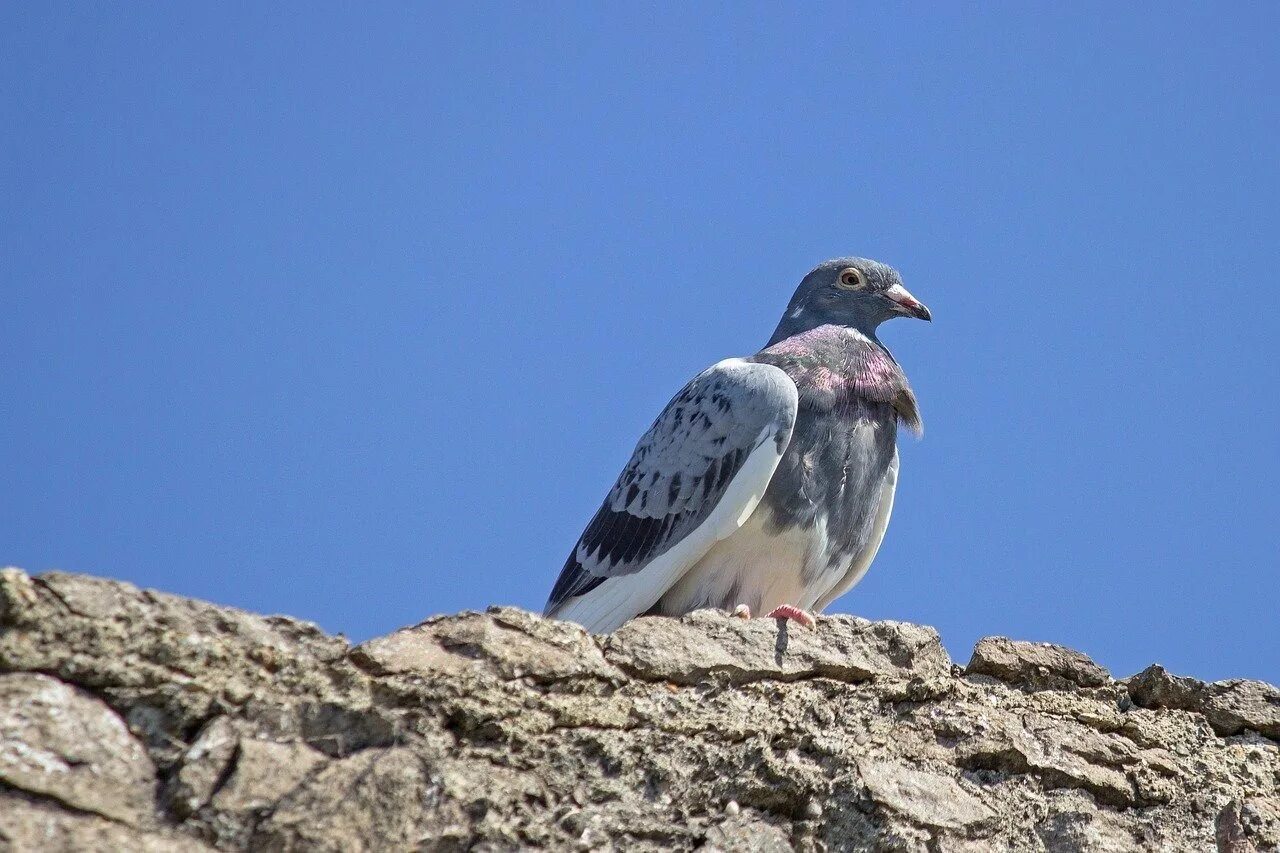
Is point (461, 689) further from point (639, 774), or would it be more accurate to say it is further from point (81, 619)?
point (81, 619)

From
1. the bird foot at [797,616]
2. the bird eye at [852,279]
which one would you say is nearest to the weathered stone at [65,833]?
the bird foot at [797,616]

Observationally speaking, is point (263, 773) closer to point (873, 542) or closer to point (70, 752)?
point (70, 752)

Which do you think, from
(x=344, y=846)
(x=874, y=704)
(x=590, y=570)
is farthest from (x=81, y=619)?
(x=590, y=570)

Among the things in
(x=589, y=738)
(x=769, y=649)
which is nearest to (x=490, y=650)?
(x=589, y=738)

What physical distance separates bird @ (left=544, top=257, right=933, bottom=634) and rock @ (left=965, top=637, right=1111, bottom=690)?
1290mm

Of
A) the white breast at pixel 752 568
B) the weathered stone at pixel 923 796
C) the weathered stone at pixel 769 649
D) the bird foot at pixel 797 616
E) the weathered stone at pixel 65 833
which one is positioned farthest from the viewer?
the white breast at pixel 752 568

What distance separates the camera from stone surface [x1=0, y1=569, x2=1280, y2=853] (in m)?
3.48

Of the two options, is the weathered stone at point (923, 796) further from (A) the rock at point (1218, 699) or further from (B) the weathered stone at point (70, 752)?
(B) the weathered stone at point (70, 752)

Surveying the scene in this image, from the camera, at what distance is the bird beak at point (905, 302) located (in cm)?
755

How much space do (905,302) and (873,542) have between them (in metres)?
1.31

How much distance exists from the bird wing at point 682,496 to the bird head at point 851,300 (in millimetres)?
923

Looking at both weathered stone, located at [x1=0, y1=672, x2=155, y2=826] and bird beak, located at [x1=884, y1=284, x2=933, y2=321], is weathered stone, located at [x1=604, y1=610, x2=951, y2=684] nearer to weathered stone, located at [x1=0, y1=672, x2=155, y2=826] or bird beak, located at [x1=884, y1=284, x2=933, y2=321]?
weathered stone, located at [x1=0, y1=672, x2=155, y2=826]

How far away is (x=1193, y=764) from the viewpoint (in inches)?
191

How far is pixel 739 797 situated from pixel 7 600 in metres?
1.92
